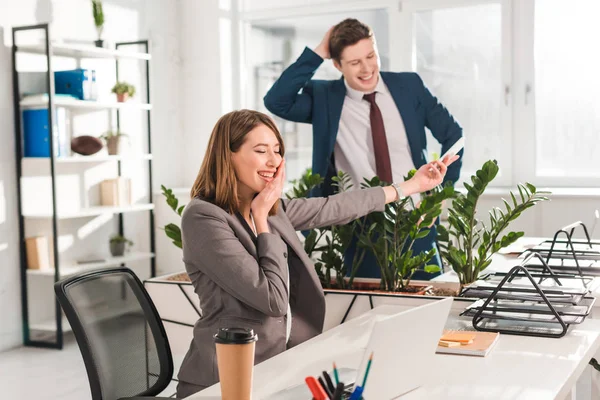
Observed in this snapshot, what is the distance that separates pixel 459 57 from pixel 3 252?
3.13 metres

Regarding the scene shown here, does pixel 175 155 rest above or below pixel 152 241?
above

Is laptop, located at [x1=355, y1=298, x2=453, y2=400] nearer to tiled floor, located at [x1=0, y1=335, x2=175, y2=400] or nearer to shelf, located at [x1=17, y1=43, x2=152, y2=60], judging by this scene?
tiled floor, located at [x1=0, y1=335, x2=175, y2=400]

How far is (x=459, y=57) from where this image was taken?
5277 mm

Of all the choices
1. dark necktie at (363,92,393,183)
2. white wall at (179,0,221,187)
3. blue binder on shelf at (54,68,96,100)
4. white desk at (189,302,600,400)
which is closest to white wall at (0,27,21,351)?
blue binder on shelf at (54,68,96,100)

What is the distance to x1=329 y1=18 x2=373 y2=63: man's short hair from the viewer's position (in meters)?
2.74

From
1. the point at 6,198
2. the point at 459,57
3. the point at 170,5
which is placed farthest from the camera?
the point at 170,5

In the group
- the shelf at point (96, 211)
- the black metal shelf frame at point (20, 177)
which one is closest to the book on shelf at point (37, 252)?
the black metal shelf frame at point (20, 177)

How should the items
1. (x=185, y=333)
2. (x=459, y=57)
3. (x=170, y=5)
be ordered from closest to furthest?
(x=185, y=333), (x=459, y=57), (x=170, y=5)

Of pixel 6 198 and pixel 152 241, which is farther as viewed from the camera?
pixel 152 241

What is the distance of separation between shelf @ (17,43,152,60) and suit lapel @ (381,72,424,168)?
2.36m

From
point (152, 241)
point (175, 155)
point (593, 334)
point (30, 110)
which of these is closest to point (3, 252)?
point (30, 110)

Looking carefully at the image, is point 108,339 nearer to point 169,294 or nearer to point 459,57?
point 169,294

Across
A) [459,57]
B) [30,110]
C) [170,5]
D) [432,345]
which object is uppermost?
[170,5]

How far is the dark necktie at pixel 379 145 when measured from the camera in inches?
113
